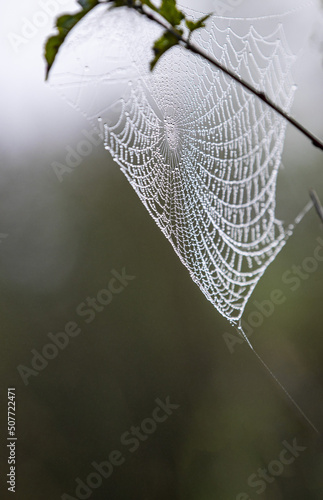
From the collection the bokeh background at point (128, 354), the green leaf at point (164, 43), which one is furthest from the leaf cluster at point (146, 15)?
the bokeh background at point (128, 354)

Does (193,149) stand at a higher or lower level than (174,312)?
higher

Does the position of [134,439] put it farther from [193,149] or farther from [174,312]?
[193,149]

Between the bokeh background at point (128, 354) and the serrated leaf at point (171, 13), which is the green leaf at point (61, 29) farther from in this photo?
the bokeh background at point (128, 354)

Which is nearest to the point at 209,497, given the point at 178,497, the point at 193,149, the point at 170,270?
the point at 178,497

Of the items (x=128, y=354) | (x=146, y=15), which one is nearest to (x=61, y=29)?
(x=146, y=15)

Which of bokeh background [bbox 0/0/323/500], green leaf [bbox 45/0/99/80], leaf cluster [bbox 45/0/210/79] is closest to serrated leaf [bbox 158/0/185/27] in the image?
leaf cluster [bbox 45/0/210/79]

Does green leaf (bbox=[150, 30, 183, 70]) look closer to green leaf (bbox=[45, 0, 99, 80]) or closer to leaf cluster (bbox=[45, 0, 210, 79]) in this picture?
leaf cluster (bbox=[45, 0, 210, 79])
